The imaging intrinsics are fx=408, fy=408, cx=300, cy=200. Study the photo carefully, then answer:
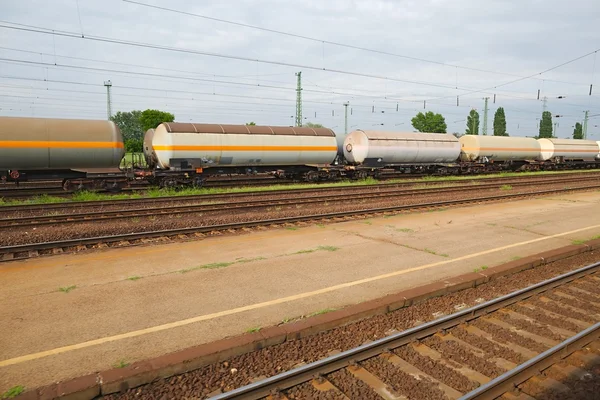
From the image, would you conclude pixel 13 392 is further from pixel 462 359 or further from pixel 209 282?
pixel 462 359

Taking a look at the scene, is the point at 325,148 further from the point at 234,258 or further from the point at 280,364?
the point at 280,364

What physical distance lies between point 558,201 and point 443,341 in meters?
15.2

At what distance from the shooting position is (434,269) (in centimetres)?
749

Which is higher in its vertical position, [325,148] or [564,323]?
[325,148]

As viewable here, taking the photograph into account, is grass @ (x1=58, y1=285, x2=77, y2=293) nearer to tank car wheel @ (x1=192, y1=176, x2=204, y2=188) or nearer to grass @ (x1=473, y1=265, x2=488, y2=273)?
grass @ (x1=473, y1=265, x2=488, y2=273)

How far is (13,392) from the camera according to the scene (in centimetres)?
374

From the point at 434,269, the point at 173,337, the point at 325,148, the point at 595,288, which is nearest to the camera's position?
the point at 173,337

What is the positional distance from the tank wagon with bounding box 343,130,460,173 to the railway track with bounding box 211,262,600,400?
20.2 metres

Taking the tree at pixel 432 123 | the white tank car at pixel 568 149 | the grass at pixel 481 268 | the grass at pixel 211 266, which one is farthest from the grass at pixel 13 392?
the tree at pixel 432 123

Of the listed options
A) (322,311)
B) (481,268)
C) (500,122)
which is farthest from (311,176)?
(500,122)

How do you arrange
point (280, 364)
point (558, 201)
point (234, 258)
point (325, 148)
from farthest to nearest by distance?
point (325, 148)
point (558, 201)
point (234, 258)
point (280, 364)

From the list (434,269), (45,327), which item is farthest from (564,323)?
(45,327)

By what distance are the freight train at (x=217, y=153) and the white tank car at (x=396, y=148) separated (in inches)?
2.5

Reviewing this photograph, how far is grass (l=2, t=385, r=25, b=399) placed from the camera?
3.70m
